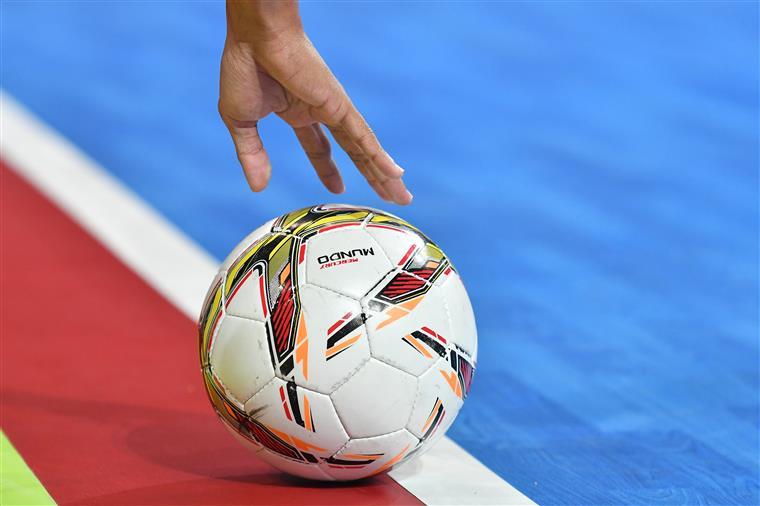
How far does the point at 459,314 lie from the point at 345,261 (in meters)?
0.39

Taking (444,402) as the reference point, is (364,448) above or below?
below

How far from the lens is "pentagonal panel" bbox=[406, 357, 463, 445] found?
3.37m

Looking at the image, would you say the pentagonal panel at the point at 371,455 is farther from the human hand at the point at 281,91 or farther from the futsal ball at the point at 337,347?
the human hand at the point at 281,91

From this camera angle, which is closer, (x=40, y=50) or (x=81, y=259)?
(x=81, y=259)

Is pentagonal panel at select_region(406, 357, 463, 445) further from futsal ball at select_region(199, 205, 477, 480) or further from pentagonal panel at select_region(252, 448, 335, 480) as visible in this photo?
pentagonal panel at select_region(252, 448, 335, 480)

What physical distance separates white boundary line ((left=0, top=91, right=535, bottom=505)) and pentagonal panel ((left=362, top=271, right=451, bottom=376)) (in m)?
0.50

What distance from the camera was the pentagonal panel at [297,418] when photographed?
129 inches

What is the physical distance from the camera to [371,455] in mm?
3395

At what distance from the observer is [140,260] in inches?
237

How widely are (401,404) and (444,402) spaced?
0.56ft

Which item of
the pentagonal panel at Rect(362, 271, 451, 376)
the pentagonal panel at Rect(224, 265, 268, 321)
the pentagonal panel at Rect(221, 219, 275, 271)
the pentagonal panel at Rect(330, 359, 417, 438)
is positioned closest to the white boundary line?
the pentagonal panel at Rect(330, 359, 417, 438)

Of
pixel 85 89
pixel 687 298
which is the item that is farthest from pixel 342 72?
pixel 687 298

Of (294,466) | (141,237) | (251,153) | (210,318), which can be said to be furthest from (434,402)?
(141,237)

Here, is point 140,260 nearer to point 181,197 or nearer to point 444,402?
point 181,197
